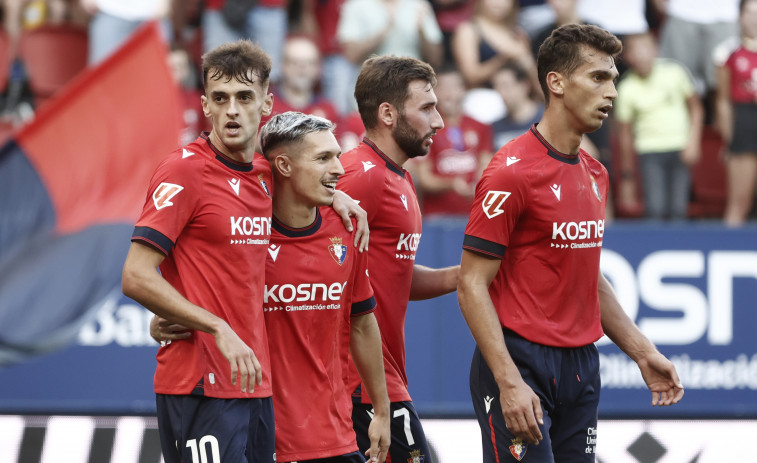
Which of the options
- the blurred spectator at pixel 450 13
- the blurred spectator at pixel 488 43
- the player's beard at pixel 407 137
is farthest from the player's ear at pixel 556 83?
the blurred spectator at pixel 450 13

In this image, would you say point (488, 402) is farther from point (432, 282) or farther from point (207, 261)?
point (207, 261)

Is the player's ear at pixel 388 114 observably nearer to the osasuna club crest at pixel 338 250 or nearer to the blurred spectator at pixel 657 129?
the osasuna club crest at pixel 338 250

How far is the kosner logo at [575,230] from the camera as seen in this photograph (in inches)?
189

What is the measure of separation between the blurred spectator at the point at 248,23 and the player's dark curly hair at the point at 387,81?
14.5ft

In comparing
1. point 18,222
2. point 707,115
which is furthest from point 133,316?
point 707,115

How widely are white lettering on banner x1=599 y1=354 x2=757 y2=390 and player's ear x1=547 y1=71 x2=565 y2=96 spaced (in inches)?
196

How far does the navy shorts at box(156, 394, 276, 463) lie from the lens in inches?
171

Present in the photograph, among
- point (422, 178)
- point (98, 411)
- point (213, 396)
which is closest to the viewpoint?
point (213, 396)

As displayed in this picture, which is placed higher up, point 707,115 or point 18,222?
point 707,115

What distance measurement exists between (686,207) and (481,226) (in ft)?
21.0

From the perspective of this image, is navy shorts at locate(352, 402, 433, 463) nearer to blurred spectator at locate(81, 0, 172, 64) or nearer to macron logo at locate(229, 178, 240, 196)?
macron logo at locate(229, 178, 240, 196)

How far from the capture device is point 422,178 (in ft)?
32.7

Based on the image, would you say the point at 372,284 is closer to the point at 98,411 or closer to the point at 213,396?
the point at 213,396

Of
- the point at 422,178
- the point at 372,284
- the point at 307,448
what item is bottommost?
the point at 307,448
